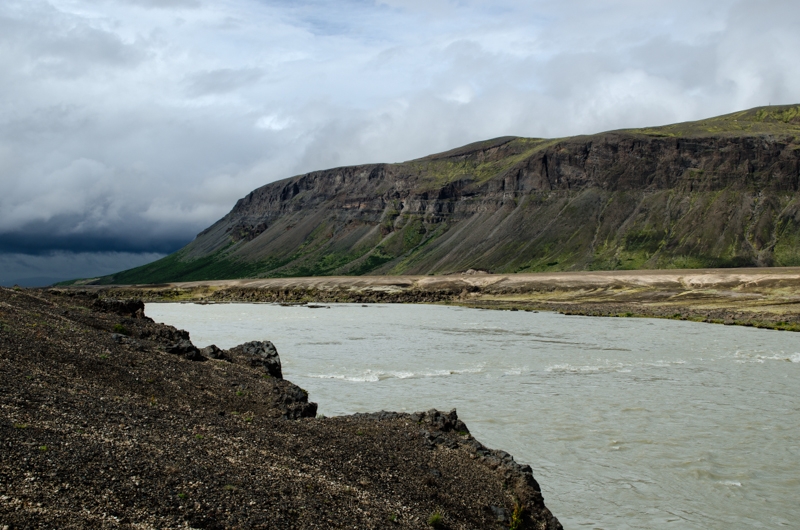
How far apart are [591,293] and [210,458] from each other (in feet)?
329

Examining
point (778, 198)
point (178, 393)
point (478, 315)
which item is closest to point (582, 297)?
point (478, 315)

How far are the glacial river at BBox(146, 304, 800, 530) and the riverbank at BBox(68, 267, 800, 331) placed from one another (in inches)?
854

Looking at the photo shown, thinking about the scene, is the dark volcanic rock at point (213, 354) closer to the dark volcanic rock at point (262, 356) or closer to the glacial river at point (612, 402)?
the dark volcanic rock at point (262, 356)

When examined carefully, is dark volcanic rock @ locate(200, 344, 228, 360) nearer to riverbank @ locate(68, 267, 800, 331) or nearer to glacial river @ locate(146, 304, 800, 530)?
glacial river @ locate(146, 304, 800, 530)

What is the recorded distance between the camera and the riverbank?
7438 centimetres

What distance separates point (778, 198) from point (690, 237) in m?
32.0

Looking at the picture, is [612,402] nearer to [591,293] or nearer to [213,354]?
[213,354]

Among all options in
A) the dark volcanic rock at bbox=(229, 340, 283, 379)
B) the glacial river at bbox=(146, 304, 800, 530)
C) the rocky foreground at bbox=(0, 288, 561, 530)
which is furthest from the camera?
the dark volcanic rock at bbox=(229, 340, 283, 379)

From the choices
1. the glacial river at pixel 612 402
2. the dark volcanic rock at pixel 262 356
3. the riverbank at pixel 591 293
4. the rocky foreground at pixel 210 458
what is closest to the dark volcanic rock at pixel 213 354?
the dark volcanic rock at pixel 262 356

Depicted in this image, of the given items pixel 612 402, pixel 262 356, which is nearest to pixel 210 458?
pixel 262 356

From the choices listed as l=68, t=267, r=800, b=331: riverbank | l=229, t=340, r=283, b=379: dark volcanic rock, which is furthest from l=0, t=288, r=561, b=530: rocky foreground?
l=68, t=267, r=800, b=331: riverbank

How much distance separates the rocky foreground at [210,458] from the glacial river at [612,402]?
2864 mm

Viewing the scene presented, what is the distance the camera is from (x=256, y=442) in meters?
14.4

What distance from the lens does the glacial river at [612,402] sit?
1520 centimetres
